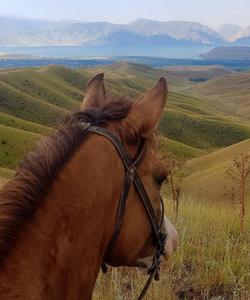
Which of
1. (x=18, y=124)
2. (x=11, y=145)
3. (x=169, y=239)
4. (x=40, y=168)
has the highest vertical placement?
(x=40, y=168)

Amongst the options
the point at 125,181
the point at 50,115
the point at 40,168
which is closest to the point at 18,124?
the point at 50,115

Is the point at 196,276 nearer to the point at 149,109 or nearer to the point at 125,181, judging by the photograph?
the point at 125,181

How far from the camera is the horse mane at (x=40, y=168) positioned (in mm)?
1864

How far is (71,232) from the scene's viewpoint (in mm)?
1997

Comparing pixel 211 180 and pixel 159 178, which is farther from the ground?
pixel 159 178

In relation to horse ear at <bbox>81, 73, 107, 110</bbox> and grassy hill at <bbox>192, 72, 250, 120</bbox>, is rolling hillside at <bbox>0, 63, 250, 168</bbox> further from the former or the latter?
horse ear at <bbox>81, 73, 107, 110</bbox>

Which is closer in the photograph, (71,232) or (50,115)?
(71,232)

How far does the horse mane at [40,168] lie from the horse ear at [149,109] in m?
0.06

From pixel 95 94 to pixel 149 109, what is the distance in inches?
16.7

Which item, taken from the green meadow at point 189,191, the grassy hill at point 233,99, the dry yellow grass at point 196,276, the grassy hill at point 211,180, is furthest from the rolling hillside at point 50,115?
the dry yellow grass at point 196,276

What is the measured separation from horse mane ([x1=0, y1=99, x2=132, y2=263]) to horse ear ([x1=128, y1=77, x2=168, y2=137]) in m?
0.06

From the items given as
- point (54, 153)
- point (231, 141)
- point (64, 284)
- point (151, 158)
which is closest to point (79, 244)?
point (64, 284)

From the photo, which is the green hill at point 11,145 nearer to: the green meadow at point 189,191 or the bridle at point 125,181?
the green meadow at point 189,191

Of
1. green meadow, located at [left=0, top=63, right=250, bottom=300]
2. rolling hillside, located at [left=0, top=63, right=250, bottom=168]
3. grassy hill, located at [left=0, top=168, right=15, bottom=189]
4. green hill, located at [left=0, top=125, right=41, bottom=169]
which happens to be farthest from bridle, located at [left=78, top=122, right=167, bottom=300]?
rolling hillside, located at [left=0, top=63, right=250, bottom=168]
